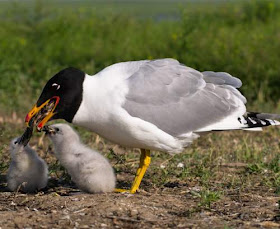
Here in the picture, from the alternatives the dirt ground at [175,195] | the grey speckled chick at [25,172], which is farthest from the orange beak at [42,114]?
the dirt ground at [175,195]

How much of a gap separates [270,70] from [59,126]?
4.79 meters

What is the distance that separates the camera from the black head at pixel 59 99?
5508mm

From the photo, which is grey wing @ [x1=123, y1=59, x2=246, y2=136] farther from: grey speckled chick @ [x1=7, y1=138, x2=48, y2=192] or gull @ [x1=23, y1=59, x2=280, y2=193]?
grey speckled chick @ [x1=7, y1=138, x2=48, y2=192]

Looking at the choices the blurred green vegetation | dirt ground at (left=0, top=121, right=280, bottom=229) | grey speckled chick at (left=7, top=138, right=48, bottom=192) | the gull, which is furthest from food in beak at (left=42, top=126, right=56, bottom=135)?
the blurred green vegetation

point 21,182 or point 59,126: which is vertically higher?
point 59,126

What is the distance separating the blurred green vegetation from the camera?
9.71 m

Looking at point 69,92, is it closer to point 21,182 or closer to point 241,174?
point 21,182

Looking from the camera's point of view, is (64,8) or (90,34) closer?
(90,34)

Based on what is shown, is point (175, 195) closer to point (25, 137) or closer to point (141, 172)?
point (141, 172)

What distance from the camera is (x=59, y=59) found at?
1120cm

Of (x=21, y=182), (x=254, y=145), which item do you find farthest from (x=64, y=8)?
(x=21, y=182)

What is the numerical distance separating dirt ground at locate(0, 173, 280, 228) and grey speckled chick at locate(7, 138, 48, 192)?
0.17 metres

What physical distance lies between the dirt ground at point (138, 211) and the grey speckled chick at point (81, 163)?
118 mm

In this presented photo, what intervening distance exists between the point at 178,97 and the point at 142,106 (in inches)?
16.2
